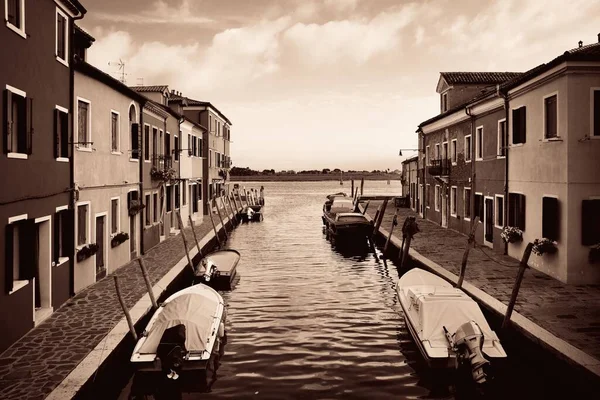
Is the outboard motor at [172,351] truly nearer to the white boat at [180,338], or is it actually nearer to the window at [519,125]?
the white boat at [180,338]

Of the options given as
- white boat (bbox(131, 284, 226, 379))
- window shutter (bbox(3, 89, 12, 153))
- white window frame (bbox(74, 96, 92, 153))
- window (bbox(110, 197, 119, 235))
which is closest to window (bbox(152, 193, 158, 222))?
window (bbox(110, 197, 119, 235))

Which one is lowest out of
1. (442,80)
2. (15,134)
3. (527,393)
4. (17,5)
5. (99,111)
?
(527,393)

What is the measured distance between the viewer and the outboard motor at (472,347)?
8891mm

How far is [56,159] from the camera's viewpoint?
494 inches

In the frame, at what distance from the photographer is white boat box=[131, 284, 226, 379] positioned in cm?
933

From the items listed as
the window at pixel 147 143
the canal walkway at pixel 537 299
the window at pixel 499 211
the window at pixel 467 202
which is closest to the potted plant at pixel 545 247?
the canal walkway at pixel 537 299

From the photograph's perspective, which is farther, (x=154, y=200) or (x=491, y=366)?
(x=154, y=200)

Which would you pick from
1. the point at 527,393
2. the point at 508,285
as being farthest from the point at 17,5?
the point at 508,285

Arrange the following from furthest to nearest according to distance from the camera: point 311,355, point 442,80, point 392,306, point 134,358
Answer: point 442,80 < point 392,306 < point 311,355 < point 134,358

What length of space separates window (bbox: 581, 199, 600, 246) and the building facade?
44.5 ft

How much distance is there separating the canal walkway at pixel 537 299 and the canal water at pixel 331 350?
505 mm

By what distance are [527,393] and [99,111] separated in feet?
43.6

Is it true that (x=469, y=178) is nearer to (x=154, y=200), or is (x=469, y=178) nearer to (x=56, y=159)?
(x=154, y=200)

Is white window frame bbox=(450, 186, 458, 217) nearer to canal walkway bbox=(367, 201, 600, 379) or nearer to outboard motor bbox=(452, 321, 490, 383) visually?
canal walkway bbox=(367, 201, 600, 379)
